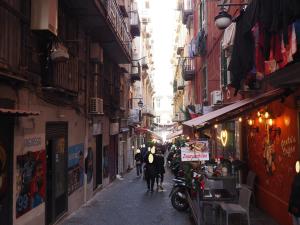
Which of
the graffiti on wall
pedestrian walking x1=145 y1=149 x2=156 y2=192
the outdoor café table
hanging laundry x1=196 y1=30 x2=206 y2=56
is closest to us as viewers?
the outdoor café table

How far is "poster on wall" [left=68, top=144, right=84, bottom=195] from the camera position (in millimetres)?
13125

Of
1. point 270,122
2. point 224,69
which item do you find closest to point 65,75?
point 270,122

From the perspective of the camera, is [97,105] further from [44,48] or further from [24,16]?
[24,16]

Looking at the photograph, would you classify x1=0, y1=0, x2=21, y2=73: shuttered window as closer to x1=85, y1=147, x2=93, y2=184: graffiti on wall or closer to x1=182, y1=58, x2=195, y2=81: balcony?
x1=85, y1=147, x2=93, y2=184: graffiti on wall

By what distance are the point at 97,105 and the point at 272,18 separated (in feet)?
31.3

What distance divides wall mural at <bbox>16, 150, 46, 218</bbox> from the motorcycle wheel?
4.42 metres

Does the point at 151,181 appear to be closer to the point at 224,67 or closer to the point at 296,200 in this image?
the point at 224,67

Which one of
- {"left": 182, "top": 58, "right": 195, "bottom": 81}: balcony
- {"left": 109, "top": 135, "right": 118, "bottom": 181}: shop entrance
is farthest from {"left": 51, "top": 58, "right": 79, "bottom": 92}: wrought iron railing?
{"left": 182, "top": 58, "right": 195, "bottom": 81}: balcony

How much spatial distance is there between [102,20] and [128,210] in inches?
A: 247

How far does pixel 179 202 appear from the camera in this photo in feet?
43.8

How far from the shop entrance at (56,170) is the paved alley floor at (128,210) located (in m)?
0.56

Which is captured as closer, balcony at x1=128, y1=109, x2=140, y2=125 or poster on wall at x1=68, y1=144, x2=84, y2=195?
poster on wall at x1=68, y1=144, x2=84, y2=195

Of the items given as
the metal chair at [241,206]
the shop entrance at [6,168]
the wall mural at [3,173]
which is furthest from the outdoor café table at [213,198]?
the wall mural at [3,173]

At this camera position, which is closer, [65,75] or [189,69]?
[65,75]
